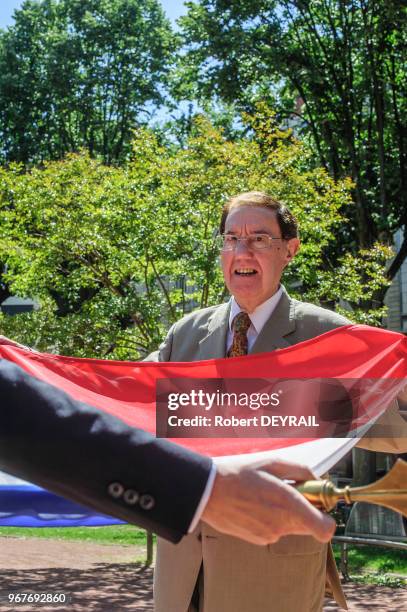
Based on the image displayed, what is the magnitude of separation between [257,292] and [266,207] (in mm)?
356

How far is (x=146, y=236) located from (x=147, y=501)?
43.1 feet

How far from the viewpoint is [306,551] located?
3.09 metres

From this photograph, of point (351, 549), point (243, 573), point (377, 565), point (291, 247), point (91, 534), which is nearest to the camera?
point (243, 573)

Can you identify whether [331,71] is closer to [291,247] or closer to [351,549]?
[351,549]

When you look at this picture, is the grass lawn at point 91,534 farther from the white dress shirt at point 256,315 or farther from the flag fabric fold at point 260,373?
the white dress shirt at point 256,315

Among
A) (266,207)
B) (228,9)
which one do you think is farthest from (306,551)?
(228,9)

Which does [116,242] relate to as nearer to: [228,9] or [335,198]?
[335,198]

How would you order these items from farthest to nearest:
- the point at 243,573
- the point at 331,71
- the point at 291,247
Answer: the point at 331,71, the point at 291,247, the point at 243,573

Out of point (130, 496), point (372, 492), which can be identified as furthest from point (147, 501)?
point (372, 492)

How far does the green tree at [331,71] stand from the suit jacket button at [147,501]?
19.2m

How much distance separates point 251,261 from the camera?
3768 millimetres

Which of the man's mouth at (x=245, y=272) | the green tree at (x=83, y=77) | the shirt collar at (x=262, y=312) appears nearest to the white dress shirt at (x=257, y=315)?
the shirt collar at (x=262, y=312)

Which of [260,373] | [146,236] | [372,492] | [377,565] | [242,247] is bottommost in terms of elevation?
[377,565]

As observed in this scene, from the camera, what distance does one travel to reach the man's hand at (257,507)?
155 cm
